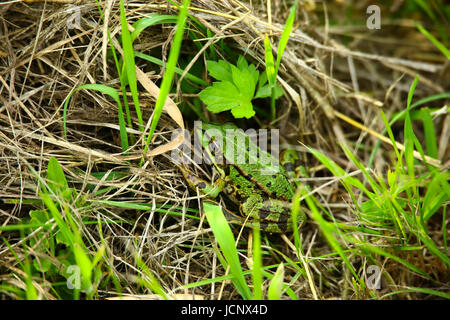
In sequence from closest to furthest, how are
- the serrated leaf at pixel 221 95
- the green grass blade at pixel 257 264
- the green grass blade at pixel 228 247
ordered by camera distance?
the green grass blade at pixel 257 264 < the green grass blade at pixel 228 247 < the serrated leaf at pixel 221 95

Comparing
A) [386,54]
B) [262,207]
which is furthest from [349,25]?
[262,207]

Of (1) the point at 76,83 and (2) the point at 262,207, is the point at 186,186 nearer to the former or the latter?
(2) the point at 262,207

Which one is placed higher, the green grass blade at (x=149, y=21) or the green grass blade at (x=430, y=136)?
the green grass blade at (x=149, y=21)

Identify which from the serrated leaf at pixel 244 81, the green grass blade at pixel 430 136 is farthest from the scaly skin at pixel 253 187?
the green grass blade at pixel 430 136

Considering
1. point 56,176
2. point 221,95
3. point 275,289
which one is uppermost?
point 221,95

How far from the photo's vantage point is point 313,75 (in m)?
3.53

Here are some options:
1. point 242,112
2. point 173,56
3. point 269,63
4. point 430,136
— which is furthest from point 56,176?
point 430,136

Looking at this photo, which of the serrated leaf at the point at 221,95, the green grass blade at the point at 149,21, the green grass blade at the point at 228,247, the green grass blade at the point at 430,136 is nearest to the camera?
the green grass blade at the point at 228,247

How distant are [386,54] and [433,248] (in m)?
2.70

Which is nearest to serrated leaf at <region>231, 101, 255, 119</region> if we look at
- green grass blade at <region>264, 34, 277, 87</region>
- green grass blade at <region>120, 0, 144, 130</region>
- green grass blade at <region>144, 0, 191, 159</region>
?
green grass blade at <region>264, 34, 277, 87</region>

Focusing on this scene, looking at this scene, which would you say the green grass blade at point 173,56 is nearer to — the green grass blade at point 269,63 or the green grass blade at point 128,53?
Answer: the green grass blade at point 128,53

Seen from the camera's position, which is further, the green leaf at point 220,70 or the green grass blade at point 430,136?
the green grass blade at point 430,136

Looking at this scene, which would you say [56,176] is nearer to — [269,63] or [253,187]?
[253,187]

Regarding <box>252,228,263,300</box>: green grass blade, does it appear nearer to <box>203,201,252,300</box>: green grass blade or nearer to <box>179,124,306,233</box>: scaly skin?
<box>203,201,252,300</box>: green grass blade
